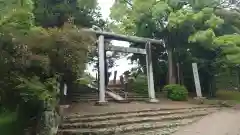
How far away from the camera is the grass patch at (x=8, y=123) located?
24.0 ft

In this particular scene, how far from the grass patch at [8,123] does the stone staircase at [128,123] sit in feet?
4.01

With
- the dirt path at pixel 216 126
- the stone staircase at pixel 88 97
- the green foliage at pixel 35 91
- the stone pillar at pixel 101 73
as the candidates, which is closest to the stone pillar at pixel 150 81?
the stone staircase at pixel 88 97

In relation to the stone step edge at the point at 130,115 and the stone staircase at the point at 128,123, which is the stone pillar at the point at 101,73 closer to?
the stone staircase at the point at 128,123

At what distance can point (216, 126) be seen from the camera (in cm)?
995

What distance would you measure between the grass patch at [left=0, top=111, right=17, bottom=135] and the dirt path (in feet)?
15.7

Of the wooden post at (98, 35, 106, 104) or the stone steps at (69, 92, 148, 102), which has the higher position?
the wooden post at (98, 35, 106, 104)

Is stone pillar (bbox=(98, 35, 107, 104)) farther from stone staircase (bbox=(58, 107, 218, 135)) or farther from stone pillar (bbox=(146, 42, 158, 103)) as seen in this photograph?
stone pillar (bbox=(146, 42, 158, 103))

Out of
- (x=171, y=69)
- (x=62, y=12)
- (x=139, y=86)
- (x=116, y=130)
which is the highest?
(x=62, y=12)

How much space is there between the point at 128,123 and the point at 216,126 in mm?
3140

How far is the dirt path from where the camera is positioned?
9000 millimetres

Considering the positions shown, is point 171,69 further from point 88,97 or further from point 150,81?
point 88,97

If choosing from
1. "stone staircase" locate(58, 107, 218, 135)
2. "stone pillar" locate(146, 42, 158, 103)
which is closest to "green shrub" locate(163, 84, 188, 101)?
"stone pillar" locate(146, 42, 158, 103)

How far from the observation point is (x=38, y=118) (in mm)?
7410

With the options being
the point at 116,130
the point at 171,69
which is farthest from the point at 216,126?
the point at 171,69
